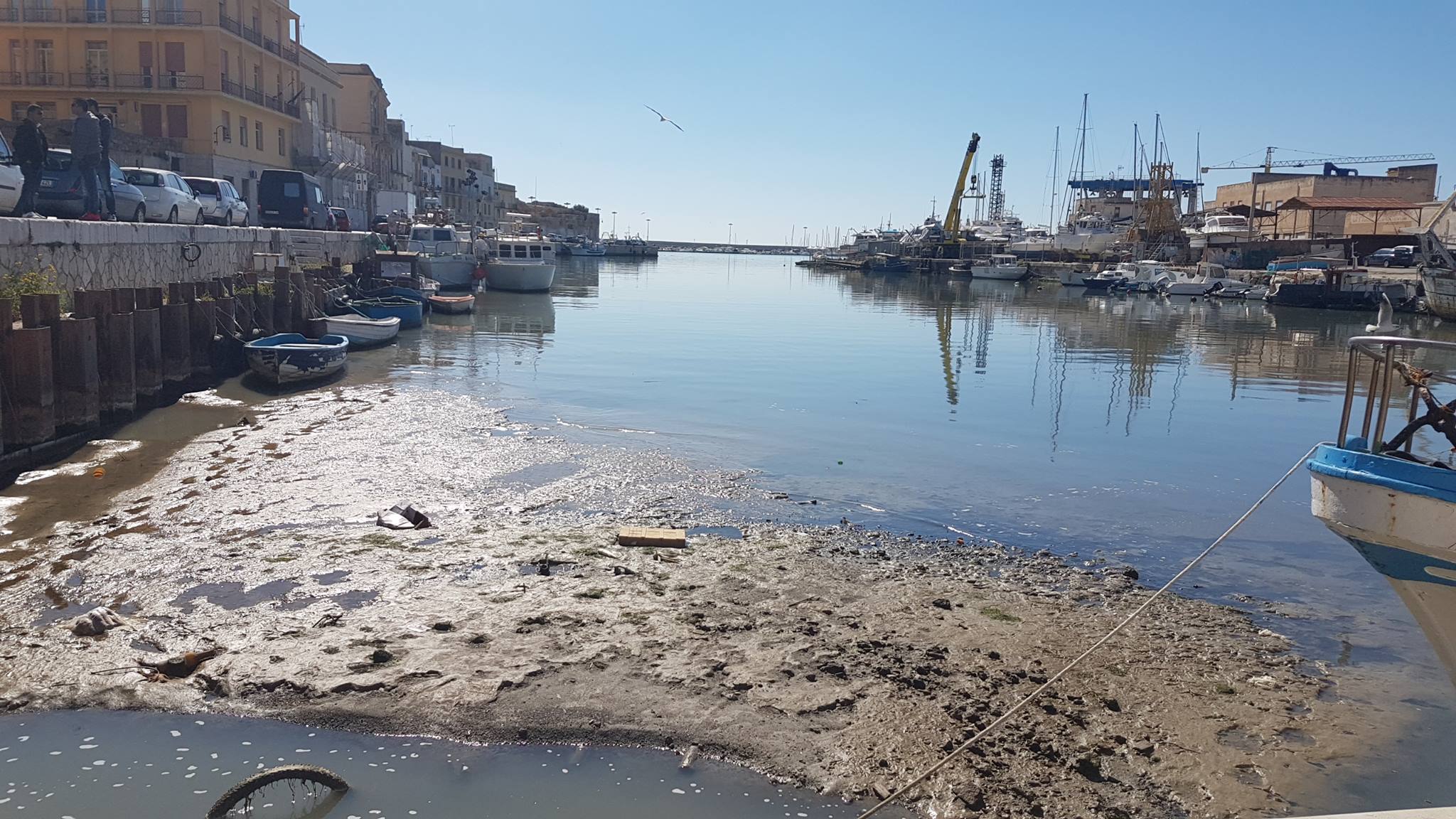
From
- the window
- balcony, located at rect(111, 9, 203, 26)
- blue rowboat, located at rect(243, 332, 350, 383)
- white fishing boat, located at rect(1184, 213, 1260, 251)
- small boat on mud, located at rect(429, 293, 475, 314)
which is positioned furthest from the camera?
white fishing boat, located at rect(1184, 213, 1260, 251)

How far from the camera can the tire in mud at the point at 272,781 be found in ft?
16.8

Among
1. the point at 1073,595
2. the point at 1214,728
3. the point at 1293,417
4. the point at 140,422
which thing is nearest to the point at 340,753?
the point at 1214,728

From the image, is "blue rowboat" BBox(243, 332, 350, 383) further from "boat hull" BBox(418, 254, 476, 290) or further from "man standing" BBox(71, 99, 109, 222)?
"boat hull" BBox(418, 254, 476, 290)

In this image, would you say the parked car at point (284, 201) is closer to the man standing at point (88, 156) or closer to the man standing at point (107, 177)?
the man standing at point (107, 177)

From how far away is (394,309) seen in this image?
2983 centimetres

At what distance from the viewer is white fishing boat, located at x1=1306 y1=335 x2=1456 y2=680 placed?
20.9ft

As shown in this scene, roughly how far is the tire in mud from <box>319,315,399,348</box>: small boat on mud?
20594 mm

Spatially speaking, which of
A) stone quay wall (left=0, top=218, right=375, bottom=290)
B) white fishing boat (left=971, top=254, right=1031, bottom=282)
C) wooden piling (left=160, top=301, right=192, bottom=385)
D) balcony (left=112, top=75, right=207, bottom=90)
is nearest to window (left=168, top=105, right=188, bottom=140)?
balcony (left=112, top=75, right=207, bottom=90)

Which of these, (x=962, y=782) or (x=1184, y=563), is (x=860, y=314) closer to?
(x=1184, y=563)

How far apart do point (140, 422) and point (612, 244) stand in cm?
11241

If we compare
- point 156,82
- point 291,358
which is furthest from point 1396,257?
point 156,82

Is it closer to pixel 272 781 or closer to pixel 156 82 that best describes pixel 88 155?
pixel 272 781

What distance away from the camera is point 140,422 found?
15031mm

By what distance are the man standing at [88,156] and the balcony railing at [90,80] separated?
27320mm
